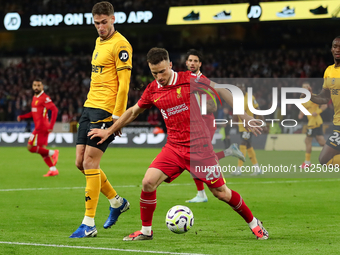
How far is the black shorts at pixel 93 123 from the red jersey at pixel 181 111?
19.1 inches

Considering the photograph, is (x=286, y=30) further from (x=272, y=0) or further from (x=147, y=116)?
(x=147, y=116)

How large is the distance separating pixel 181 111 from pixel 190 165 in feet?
1.80

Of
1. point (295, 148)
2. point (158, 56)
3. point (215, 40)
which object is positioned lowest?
point (295, 148)

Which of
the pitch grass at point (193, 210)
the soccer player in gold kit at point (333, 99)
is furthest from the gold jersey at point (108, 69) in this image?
the soccer player in gold kit at point (333, 99)

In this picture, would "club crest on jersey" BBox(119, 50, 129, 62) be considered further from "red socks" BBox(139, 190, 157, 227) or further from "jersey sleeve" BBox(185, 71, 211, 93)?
"red socks" BBox(139, 190, 157, 227)

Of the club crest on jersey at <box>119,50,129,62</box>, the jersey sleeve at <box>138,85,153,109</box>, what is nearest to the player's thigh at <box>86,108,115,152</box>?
the jersey sleeve at <box>138,85,153,109</box>

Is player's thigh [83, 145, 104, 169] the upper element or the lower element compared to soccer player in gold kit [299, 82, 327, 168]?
upper

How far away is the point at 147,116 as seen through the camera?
26328mm

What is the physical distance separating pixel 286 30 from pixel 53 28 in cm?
1230

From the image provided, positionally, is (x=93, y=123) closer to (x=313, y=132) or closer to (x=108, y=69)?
(x=108, y=69)

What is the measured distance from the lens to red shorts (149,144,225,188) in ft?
17.3

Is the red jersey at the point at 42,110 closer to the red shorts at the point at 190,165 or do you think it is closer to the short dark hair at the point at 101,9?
the short dark hair at the point at 101,9

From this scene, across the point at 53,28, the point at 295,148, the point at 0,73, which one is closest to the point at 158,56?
the point at 295,148

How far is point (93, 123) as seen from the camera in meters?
5.65
